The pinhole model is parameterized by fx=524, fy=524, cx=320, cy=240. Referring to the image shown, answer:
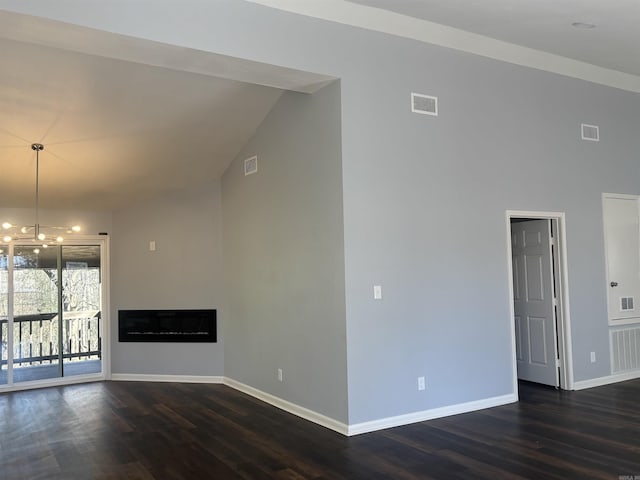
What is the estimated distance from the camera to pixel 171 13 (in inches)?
151

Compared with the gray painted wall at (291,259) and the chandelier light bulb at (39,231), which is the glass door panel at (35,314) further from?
the gray painted wall at (291,259)

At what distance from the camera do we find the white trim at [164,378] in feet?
22.2

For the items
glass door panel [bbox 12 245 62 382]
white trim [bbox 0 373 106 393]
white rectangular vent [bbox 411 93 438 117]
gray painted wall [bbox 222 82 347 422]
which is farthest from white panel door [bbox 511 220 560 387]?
glass door panel [bbox 12 245 62 382]

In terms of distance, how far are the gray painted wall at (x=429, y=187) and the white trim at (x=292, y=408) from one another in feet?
0.49

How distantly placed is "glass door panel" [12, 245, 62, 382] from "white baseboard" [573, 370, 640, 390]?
21.6 ft

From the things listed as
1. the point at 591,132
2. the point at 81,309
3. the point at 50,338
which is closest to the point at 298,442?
the point at 81,309

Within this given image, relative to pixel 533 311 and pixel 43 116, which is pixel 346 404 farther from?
pixel 43 116

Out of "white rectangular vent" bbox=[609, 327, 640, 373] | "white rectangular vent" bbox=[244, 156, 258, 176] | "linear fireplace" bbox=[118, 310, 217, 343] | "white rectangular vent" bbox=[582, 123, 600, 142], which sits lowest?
"white rectangular vent" bbox=[609, 327, 640, 373]

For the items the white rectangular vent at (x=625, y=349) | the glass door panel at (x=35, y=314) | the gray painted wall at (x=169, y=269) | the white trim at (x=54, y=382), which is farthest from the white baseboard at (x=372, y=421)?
the glass door panel at (x=35, y=314)

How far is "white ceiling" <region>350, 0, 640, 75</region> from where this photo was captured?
455 cm

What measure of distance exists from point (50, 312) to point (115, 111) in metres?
3.54

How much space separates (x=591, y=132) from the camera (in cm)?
629

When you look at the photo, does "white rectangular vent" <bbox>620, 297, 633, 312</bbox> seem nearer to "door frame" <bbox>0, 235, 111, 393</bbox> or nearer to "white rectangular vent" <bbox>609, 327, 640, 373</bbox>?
"white rectangular vent" <bbox>609, 327, 640, 373</bbox>

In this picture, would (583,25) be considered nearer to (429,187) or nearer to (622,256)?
(429,187)
